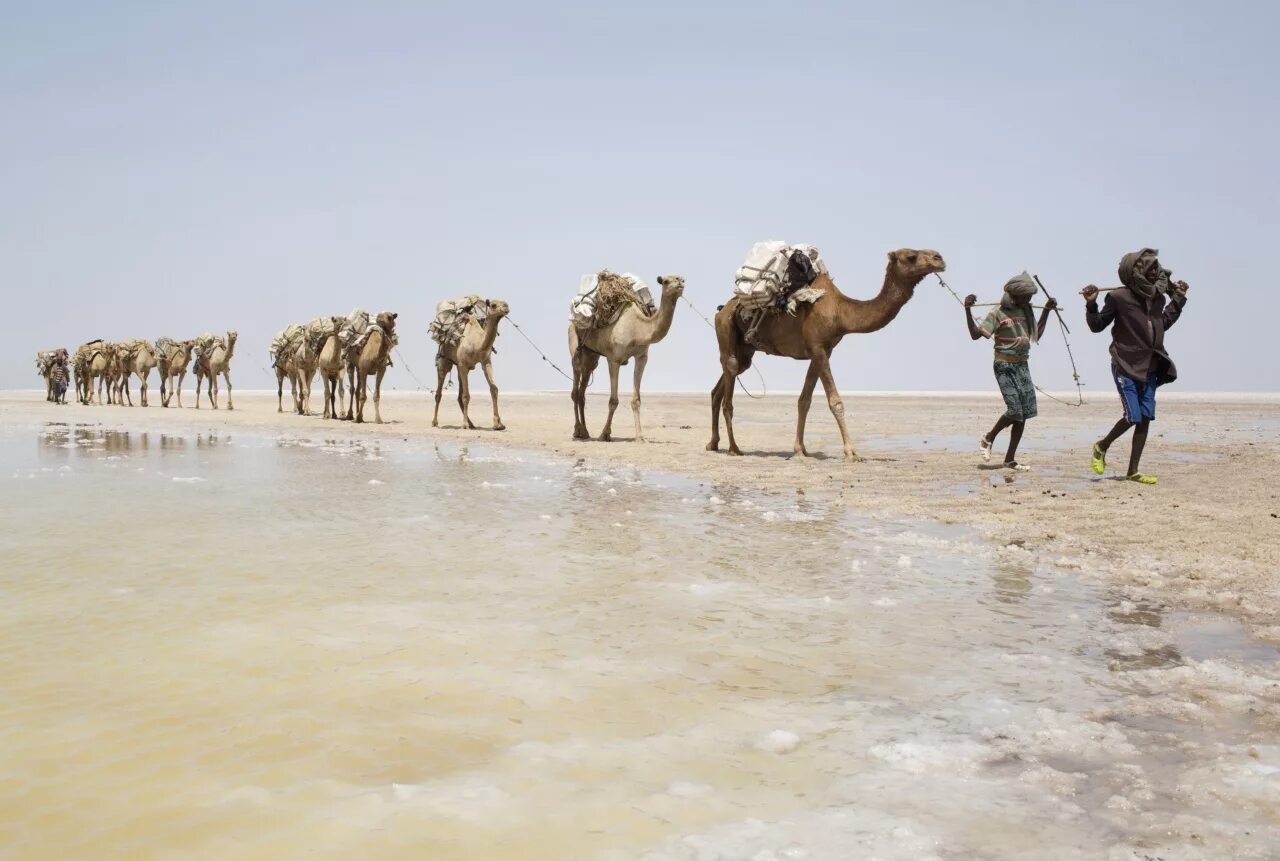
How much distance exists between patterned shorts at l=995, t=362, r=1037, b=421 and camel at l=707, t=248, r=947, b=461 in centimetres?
161

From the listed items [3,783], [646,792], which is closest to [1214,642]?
[646,792]

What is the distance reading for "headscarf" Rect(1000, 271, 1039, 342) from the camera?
11.4 m

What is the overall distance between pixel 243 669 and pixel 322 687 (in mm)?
425

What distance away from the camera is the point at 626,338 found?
16859 mm

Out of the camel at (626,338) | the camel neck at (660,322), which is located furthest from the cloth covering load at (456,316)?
the camel neck at (660,322)

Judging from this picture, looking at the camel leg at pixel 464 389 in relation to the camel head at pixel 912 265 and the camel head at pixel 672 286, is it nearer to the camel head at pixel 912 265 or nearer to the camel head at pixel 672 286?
the camel head at pixel 672 286

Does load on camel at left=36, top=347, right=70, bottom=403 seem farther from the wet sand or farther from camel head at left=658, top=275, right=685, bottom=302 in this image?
camel head at left=658, top=275, right=685, bottom=302

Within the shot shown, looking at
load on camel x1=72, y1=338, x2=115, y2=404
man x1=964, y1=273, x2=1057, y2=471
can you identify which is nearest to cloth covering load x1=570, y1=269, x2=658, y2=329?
man x1=964, y1=273, x2=1057, y2=471

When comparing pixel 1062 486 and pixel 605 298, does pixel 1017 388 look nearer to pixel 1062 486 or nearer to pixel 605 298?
pixel 1062 486

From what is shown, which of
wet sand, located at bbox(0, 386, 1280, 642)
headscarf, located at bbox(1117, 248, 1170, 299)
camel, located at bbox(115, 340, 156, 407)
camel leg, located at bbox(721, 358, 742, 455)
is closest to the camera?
wet sand, located at bbox(0, 386, 1280, 642)

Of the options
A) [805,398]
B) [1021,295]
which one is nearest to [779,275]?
[805,398]

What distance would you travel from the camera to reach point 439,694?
361 cm

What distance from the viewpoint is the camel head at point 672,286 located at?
15.9 metres

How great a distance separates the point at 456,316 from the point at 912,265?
11.5m
